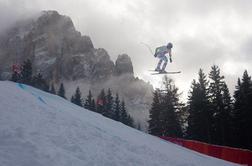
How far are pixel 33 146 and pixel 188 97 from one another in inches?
1858

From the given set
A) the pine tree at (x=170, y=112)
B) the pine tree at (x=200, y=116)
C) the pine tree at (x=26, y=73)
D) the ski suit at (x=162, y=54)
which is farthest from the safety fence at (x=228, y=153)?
the pine tree at (x=26, y=73)

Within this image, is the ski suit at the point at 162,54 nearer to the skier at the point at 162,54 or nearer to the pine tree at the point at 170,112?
the skier at the point at 162,54

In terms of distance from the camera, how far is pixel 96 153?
12180mm

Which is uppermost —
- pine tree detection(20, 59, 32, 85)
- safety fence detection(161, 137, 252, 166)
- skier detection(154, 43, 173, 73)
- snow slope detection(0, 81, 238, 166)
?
pine tree detection(20, 59, 32, 85)

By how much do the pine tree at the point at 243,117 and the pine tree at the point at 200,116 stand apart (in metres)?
4.70

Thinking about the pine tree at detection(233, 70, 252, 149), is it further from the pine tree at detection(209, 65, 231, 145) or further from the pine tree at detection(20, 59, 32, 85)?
the pine tree at detection(20, 59, 32, 85)

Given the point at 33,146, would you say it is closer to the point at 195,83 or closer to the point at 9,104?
the point at 9,104

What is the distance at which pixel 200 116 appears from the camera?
4853 cm

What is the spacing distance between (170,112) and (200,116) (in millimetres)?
7125

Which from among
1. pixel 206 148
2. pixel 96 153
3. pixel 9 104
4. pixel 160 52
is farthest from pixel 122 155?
pixel 206 148

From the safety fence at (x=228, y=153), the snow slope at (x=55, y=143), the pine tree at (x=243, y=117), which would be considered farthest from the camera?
the pine tree at (x=243, y=117)

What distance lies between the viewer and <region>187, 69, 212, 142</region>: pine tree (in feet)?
157

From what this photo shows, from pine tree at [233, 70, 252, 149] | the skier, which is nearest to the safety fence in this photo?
the skier

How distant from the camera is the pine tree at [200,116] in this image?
157ft
